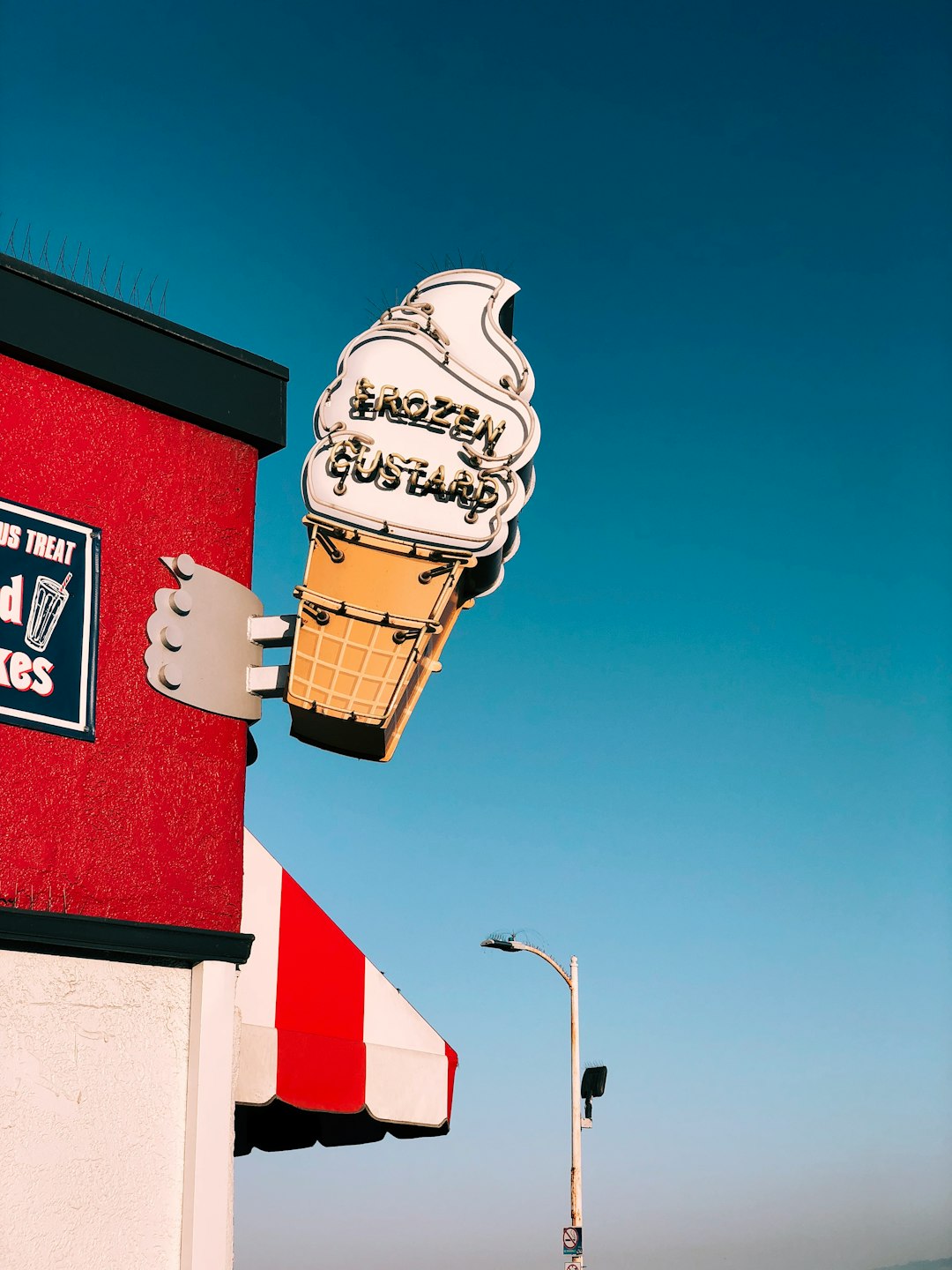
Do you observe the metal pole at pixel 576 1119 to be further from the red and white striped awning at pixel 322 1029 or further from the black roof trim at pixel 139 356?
the black roof trim at pixel 139 356

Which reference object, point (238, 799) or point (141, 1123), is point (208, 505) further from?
point (141, 1123)

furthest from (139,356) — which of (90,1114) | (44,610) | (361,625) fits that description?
(90,1114)

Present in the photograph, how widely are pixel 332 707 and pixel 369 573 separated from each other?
0.71 meters

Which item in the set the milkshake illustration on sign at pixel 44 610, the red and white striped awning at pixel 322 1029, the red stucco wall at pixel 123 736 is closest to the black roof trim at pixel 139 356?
the red stucco wall at pixel 123 736

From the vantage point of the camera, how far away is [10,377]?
6.64 m

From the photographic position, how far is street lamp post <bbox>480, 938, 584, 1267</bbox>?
18.0 metres

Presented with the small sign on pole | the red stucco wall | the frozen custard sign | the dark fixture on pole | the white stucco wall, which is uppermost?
the frozen custard sign

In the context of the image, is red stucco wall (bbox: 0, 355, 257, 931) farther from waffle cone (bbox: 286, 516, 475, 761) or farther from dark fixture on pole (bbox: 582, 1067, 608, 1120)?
dark fixture on pole (bbox: 582, 1067, 608, 1120)

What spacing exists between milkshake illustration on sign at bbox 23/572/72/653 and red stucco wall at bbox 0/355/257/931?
0.21m

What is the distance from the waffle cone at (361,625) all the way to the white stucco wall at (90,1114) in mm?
1535

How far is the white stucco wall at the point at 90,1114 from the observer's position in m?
5.70

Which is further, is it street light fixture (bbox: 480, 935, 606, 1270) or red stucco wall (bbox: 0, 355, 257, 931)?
street light fixture (bbox: 480, 935, 606, 1270)

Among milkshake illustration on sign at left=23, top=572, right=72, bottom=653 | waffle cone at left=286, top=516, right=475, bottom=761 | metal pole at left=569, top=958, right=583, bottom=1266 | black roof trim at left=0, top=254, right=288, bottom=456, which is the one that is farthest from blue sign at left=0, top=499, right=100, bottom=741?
metal pole at left=569, top=958, right=583, bottom=1266

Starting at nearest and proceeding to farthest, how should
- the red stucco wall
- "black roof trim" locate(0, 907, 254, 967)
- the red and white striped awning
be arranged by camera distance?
1. "black roof trim" locate(0, 907, 254, 967)
2. the red stucco wall
3. the red and white striped awning
